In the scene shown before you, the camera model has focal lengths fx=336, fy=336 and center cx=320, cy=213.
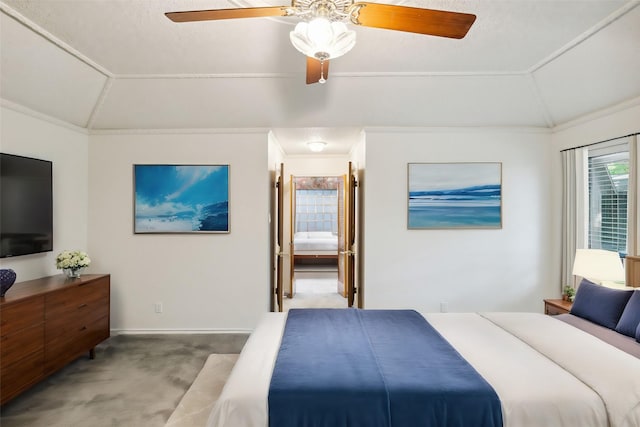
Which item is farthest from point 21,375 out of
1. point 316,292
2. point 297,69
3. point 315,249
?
point 315,249

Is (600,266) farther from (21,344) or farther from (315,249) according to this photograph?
(315,249)

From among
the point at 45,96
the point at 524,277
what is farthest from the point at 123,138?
the point at 524,277

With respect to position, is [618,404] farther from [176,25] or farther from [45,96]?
[45,96]

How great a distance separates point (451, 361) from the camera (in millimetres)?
1825

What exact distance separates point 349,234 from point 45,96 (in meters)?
3.52

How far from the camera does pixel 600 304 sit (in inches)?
98.3

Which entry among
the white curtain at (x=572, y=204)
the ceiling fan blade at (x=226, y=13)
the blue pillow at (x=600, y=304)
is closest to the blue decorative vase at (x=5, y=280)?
the ceiling fan blade at (x=226, y=13)

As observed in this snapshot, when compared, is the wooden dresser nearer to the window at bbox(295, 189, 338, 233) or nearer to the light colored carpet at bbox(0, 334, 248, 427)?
the light colored carpet at bbox(0, 334, 248, 427)

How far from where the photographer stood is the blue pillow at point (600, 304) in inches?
94.1

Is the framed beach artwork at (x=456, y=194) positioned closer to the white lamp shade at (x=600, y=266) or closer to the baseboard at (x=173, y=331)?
the white lamp shade at (x=600, y=266)

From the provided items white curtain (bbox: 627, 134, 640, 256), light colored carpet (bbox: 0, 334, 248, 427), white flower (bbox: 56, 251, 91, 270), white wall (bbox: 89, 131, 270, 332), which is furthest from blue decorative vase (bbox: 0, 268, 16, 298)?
white curtain (bbox: 627, 134, 640, 256)

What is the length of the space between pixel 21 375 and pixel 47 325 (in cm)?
38

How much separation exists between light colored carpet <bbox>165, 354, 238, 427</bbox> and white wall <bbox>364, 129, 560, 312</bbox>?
1852 millimetres

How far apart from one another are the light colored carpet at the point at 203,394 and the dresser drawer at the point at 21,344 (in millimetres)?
1208
